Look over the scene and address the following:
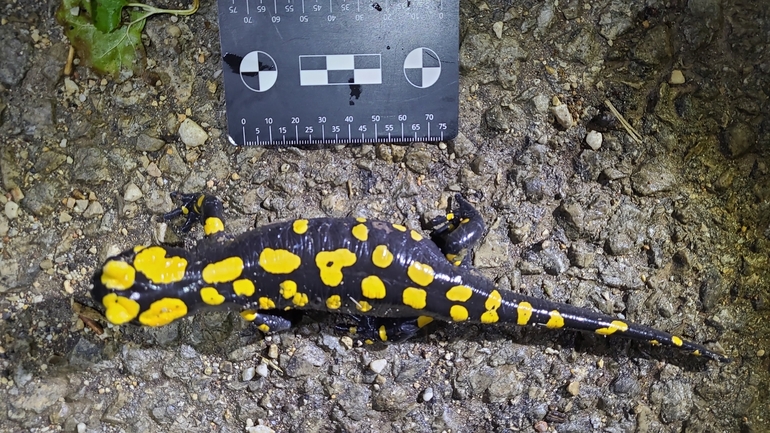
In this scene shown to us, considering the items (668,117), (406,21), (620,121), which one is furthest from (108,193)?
(668,117)

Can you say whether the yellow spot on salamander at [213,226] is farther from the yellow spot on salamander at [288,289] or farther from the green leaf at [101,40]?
the green leaf at [101,40]

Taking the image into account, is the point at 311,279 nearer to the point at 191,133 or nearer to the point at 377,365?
the point at 377,365

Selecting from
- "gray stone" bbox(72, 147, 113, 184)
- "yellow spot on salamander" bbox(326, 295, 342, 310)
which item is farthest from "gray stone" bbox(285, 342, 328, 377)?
"gray stone" bbox(72, 147, 113, 184)

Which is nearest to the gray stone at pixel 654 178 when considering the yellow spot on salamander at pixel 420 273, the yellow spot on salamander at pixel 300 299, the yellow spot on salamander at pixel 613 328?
the yellow spot on salamander at pixel 613 328

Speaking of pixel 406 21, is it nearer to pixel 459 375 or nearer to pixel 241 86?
pixel 241 86

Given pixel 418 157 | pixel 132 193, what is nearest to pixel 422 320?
pixel 418 157

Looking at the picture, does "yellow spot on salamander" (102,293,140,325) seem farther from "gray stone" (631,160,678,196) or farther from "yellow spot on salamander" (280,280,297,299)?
"gray stone" (631,160,678,196)
